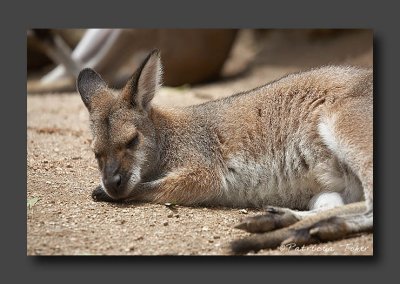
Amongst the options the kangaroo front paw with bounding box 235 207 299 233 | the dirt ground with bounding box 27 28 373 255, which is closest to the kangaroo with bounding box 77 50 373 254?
the kangaroo front paw with bounding box 235 207 299 233

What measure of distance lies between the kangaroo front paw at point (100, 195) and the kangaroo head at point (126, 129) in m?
0.14

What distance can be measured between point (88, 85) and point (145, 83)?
18.2 inches

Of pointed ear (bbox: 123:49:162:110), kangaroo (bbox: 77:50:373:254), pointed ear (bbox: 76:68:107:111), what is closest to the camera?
kangaroo (bbox: 77:50:373:254)

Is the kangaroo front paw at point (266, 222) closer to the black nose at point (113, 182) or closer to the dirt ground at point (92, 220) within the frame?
the dirt ground at point (92, 220)

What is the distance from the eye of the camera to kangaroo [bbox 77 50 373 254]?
4.42m

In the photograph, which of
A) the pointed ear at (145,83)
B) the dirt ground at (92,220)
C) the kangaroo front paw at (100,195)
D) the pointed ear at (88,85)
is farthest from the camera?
the pointed ear at (88,85)

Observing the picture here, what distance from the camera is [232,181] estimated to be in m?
4.72

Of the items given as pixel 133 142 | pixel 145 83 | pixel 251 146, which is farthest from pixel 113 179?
pixel 251 146

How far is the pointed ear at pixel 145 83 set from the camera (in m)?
4.55

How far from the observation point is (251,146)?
4.79m

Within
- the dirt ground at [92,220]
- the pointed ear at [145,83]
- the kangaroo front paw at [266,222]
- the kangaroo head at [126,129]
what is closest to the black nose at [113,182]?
the kangaroo head at [126,129]

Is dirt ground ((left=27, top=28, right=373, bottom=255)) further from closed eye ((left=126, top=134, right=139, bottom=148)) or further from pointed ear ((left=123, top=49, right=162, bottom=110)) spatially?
pointed ear ((left=123, top=49, right=162, bottom=110))

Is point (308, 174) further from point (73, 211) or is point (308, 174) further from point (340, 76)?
point (73, 211)

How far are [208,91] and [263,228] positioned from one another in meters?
3.60
